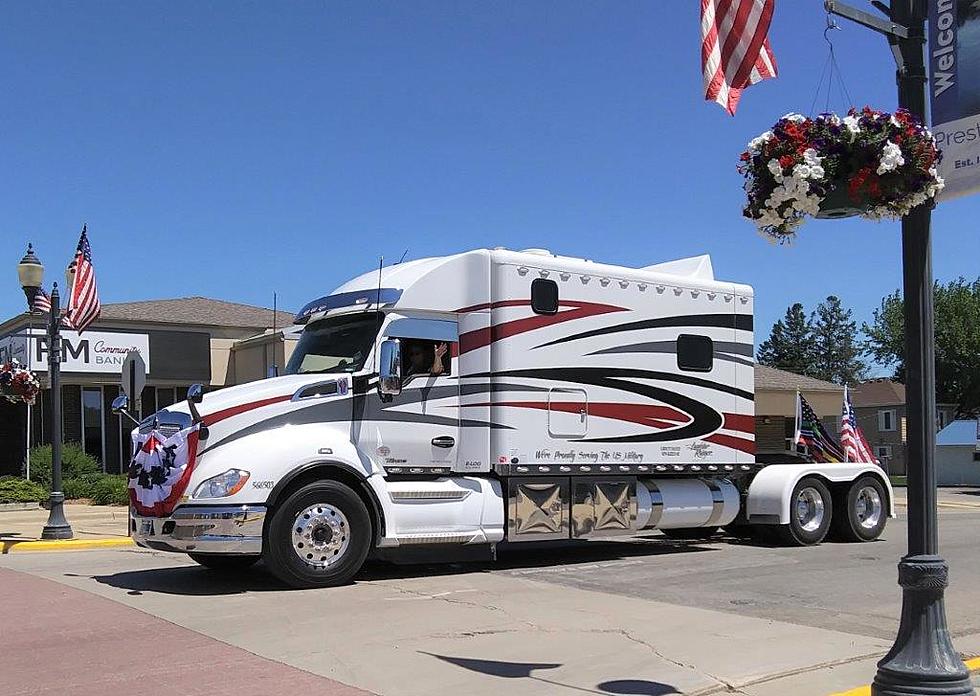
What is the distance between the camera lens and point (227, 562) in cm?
1186

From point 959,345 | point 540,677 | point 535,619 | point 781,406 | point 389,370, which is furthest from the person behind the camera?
point 959,345

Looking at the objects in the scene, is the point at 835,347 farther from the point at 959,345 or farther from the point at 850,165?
the point at 850,165

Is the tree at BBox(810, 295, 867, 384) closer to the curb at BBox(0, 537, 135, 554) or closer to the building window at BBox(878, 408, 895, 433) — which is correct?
the building window at BBox(878, 408, 895, 433)

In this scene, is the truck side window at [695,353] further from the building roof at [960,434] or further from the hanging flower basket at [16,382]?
the building roof at [960,434]

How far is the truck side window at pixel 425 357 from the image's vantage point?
1173 cm

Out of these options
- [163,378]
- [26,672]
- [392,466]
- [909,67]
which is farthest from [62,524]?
[909,67]

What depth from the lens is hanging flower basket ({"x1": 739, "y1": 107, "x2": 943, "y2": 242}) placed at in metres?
5.45

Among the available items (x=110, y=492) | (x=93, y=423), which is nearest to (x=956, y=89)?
(x=110, y=492)

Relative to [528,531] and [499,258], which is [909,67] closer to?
[499,258]

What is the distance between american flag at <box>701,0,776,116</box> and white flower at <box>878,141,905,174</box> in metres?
2.06

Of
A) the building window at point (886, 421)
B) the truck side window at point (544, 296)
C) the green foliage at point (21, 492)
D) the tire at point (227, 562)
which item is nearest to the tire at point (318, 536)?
the tire at point (227, 562)

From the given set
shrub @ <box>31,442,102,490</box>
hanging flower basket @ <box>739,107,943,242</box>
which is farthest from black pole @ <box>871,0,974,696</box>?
shrub @ <box>31,442,102,490</box>

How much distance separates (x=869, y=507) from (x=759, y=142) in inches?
457

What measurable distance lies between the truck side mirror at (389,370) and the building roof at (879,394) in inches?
2245
